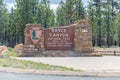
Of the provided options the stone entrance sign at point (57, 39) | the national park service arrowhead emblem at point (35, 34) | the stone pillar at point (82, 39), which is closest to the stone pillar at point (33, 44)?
the national park service arrowhead emblem at point (35, 34)

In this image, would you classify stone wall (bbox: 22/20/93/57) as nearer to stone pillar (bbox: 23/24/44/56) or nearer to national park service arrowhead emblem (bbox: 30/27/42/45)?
stone pillar (bbox: 23/24/44/56)

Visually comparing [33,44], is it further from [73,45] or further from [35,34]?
[73,45]

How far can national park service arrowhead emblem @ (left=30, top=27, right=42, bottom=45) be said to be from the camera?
95.3 ft

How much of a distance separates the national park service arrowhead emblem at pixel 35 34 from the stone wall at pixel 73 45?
0.16 meters

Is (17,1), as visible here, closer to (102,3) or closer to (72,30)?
(102,3)

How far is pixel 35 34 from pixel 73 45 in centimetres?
316

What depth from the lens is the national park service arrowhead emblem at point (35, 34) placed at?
95.3ft

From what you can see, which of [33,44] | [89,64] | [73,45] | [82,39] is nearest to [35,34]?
[33,44]

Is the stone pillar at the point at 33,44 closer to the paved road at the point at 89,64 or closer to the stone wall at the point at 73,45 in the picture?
the stone wall at the point at 73,45

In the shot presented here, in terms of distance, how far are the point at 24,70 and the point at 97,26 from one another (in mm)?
56739

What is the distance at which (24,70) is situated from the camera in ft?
45.0

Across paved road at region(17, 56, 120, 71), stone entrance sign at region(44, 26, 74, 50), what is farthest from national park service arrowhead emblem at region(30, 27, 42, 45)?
paved road at region(17, 56, 120, 71)

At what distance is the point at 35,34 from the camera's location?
95.7 ft

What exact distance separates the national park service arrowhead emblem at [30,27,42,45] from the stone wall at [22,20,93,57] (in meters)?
0.16
